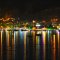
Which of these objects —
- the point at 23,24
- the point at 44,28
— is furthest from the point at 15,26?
the point at 44,28

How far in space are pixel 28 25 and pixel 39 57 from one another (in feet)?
374

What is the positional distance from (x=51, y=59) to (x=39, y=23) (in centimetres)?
11972

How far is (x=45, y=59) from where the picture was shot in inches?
941

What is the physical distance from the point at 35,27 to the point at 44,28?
5.01 metres

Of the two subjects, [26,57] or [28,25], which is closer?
[26,57]

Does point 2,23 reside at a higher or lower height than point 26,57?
higher

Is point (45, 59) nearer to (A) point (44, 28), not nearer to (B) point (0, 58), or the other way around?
(B) point (0, 58)

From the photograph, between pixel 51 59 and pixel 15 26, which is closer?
pixel 51 59

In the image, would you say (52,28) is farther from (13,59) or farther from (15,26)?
(13,59)

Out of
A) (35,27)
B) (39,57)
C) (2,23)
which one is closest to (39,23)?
(35,27)

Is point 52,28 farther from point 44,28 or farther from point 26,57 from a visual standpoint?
point 26,57

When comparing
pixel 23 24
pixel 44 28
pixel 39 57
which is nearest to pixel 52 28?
pixel 44 28

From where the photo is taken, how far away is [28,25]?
5477 inches

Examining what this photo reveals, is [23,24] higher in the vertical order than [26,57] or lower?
higher
